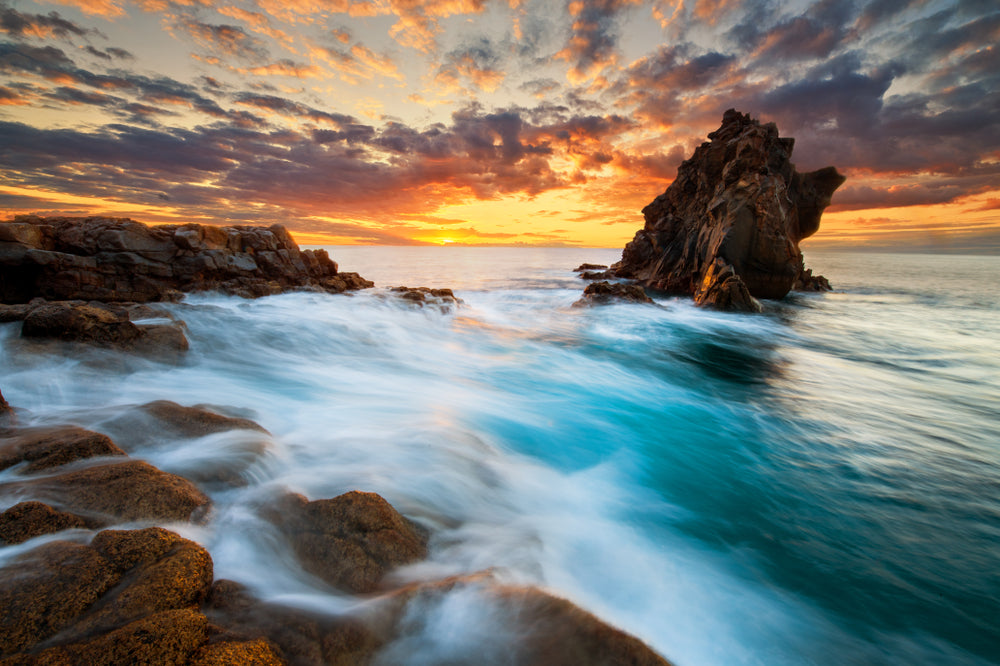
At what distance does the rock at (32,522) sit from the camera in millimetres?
2357

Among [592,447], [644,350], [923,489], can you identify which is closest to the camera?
[923,489]

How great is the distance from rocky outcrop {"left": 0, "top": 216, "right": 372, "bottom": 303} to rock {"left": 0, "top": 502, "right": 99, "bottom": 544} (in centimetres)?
1254

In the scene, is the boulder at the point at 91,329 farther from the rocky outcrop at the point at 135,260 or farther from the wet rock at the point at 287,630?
the rocky outcrop at the point at 135,260

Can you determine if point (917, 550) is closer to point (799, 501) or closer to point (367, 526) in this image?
point (799, 501)

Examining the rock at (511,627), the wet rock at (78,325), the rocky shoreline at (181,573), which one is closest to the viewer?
the rocky shoreline at (181,573)

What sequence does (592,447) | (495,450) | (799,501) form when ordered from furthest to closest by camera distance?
(592,447) → (495,450) → (799,501)

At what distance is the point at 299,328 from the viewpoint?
35.7ft

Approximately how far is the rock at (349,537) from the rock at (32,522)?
3.73 feet

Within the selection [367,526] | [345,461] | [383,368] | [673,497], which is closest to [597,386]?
[673,497]

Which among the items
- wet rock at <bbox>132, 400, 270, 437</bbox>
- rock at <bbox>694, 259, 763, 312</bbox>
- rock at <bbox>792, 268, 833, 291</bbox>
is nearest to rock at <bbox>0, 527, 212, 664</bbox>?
wet rock at <bbox>132, 400, 270, 437</bbox>

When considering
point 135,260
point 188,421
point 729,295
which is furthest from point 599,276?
Answer: point 188,421

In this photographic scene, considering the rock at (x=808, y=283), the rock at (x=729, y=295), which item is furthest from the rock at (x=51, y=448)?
the rock at (x=808, y=283)

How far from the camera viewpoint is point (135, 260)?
13.1 metres

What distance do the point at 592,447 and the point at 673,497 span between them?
1.53 metres
